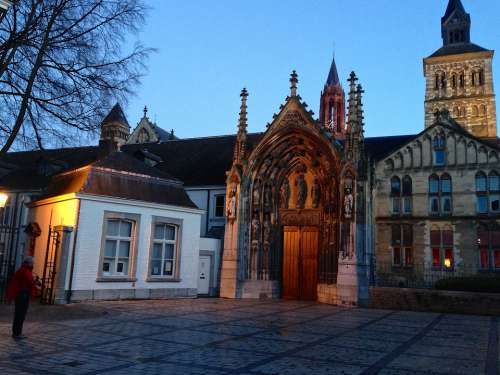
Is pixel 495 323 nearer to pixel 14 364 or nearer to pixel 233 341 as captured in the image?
pixel 233 341

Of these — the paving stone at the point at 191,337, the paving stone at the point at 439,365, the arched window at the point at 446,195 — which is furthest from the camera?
the arched window at the point at 446,195

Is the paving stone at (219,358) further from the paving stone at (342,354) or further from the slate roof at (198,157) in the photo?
the slate roof at (198,157)

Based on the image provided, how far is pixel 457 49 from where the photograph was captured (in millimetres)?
54562

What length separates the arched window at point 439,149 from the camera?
26.5 metres

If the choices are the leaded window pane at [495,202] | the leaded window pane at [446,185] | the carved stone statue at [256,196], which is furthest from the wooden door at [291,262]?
the leaded window pane at [495,202]

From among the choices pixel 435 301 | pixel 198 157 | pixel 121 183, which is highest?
pixel 198 157

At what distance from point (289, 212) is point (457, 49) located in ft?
136

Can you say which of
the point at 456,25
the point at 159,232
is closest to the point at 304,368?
the point at 159,232

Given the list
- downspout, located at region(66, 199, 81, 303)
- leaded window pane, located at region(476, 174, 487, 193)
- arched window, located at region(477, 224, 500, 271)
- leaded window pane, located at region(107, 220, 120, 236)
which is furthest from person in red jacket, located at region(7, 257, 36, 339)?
leaded window pane, located at region(476, 174, 487, 193)

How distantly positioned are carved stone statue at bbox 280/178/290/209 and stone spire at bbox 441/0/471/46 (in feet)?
137

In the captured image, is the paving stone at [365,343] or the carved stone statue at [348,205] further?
the carved stone statue at [348,205]

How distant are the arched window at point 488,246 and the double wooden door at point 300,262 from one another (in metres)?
9.22

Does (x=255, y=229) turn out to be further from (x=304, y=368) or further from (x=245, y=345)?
(x=304, y=368)

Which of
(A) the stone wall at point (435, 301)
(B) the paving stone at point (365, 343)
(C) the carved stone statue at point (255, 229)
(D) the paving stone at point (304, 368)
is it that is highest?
(C) the carved stone statue at point (255, 229)
